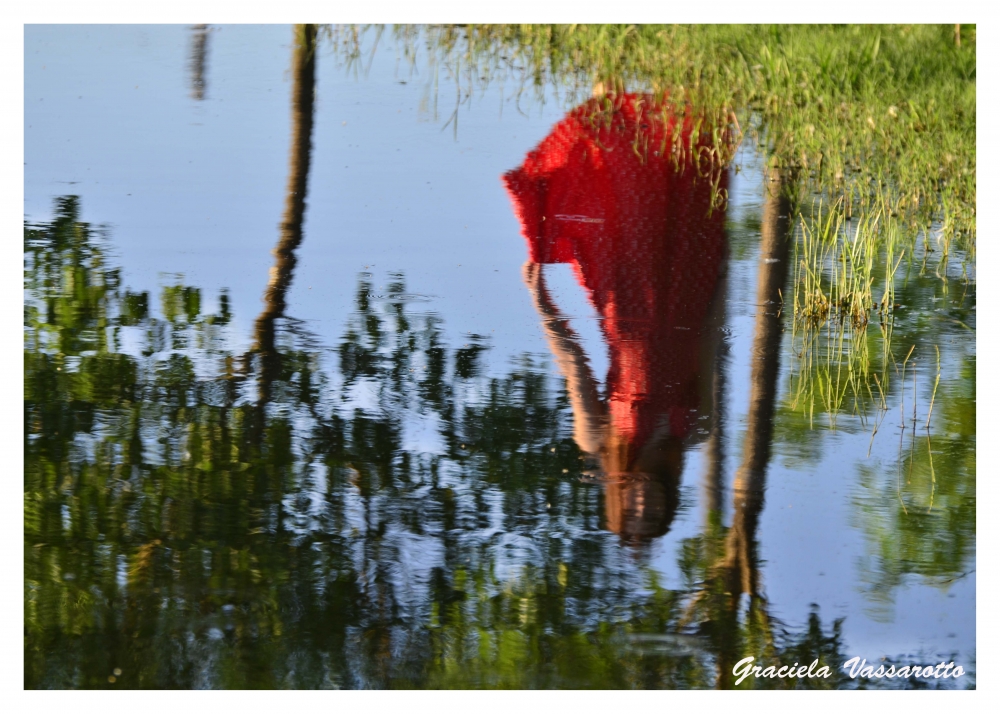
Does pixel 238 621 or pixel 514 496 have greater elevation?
pixel 514 496

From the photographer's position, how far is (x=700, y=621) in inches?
138

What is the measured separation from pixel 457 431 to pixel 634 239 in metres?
2.38

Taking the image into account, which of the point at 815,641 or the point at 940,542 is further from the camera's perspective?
the point at 940,542

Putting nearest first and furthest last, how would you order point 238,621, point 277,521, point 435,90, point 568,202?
point 238,621 < point 277,521 < point 568,202 < point 435,90

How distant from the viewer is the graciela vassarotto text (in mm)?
3395

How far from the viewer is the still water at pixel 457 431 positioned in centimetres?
344

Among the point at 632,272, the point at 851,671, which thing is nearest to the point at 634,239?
the point at 632,272

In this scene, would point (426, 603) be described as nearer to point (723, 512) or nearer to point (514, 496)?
point (514, 496)

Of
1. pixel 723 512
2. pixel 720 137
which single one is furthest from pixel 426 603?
pixel 720 137

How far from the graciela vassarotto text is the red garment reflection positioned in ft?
3.78

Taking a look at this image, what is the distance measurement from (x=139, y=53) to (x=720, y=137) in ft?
16.1

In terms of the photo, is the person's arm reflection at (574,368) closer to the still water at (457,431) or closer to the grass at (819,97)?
the still water at (457,431)

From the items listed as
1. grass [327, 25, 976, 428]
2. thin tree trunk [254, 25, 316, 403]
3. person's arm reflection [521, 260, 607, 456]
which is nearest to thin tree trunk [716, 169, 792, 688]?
grass [327, 25, 976, 428]

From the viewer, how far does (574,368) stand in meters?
4.90
